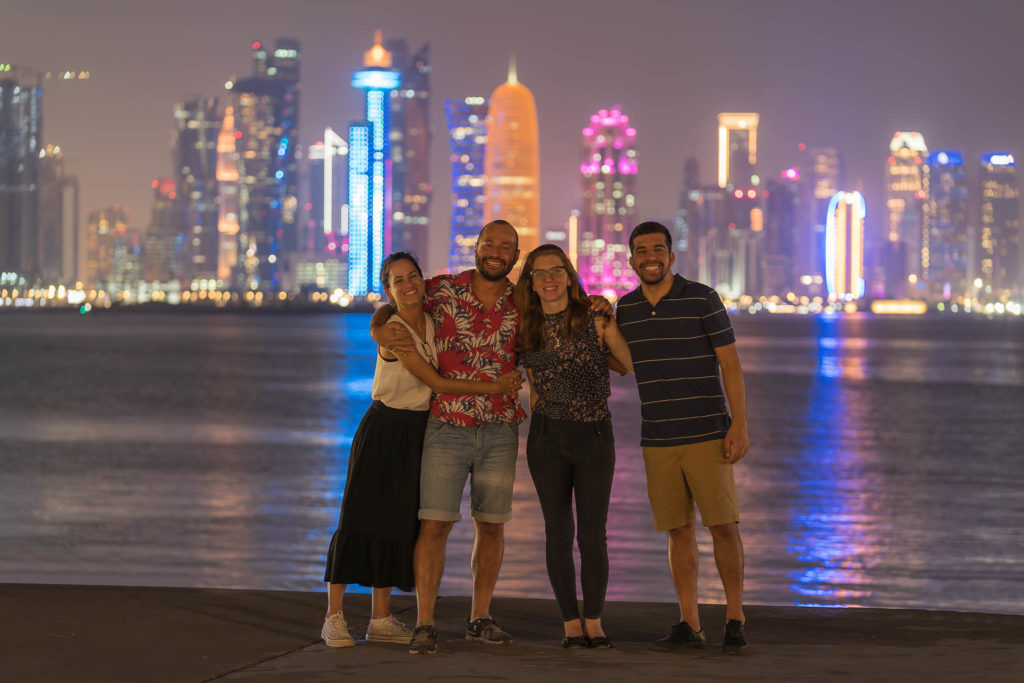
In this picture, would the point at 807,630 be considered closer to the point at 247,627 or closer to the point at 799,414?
the point at 247,627

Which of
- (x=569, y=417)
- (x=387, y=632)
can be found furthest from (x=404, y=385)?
(x=387, y=632)

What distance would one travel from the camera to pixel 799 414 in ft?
157

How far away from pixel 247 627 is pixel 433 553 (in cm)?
108

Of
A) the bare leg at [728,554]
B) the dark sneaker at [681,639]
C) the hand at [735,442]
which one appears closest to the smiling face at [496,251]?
the hand at [735,442]

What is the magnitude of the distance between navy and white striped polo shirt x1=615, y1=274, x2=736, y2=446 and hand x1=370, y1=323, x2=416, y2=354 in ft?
3.58

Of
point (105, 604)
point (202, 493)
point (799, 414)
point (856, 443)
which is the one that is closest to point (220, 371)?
point (799, 414)

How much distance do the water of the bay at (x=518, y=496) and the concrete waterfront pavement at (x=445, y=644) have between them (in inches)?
188

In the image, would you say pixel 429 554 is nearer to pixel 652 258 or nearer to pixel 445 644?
pixel 445 644

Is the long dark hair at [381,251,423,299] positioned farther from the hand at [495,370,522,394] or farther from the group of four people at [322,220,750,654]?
the hand at [495,370,522,394]

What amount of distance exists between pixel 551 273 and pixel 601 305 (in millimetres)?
364

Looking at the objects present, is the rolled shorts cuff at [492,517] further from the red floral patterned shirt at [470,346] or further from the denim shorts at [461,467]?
the red floral patterned shirt at [470,346]

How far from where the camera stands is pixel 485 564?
6930 millimetres

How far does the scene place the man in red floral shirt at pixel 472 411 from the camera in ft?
22.2

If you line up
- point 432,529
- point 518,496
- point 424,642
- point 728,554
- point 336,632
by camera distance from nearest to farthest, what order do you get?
point 424,642 < point 336,632 < point 432,529 < point 728,554 < point 518,496
